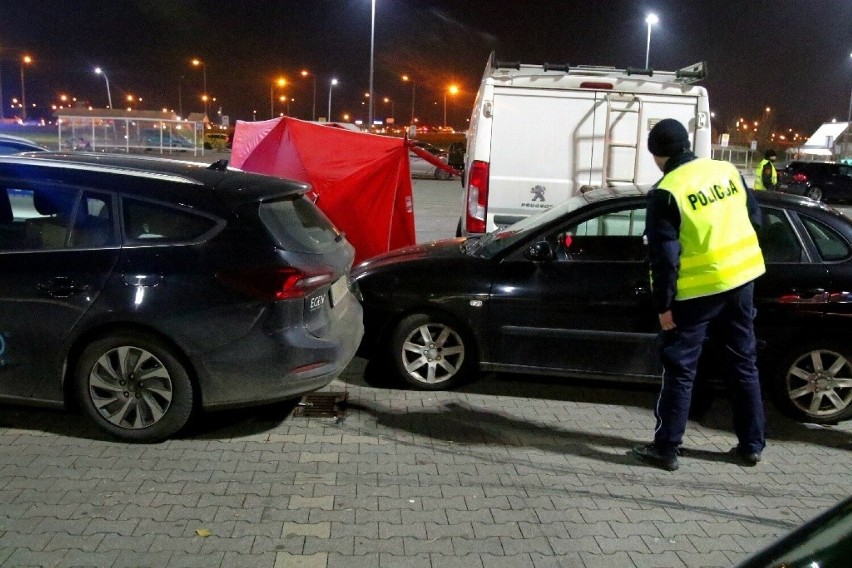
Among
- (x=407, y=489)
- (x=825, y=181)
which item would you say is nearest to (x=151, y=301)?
(x=407, y=489)

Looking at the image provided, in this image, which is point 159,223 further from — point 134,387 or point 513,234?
point 513,234

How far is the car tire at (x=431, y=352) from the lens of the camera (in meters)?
5.71

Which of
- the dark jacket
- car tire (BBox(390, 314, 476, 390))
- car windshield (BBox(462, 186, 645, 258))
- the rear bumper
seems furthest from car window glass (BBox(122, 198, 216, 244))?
the dark jacket

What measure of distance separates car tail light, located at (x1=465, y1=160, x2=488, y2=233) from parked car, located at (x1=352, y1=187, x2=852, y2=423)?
179cm

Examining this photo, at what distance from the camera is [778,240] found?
544 centimetres

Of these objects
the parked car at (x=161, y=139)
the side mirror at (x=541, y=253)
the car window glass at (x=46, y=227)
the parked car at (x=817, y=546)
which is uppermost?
the parked car at (x=161, y=139)

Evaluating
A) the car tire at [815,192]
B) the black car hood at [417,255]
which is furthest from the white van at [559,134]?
the car tire at [815,192]

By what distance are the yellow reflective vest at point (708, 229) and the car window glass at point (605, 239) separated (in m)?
1.42

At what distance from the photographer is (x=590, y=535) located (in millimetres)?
3691

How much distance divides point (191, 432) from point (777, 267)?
3963 mm

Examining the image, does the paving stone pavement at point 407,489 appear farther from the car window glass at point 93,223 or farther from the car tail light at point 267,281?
the car window glass at point 93,223

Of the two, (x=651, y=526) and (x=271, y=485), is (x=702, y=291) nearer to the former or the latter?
(x=651, y=526)

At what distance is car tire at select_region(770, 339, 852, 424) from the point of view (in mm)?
5254

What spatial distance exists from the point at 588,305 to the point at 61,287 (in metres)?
3.30
